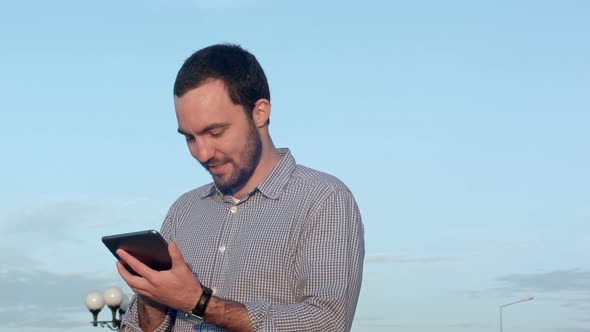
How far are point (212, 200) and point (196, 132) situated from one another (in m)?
0.61

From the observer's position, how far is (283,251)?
14.5 ft

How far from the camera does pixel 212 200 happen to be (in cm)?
486

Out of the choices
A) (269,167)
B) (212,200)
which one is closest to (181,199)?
(212,200)

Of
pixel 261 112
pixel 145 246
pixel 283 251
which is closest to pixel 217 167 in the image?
pixel 261 112

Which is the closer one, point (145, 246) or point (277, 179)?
point (145, 246)

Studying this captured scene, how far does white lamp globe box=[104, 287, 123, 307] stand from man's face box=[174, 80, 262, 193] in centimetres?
1577

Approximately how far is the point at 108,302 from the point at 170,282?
640 inches

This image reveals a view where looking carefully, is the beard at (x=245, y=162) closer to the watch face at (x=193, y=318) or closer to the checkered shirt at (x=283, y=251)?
the checkered shirt at (x=283, y=251)

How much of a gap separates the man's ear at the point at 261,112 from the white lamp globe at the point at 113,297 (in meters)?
15.8

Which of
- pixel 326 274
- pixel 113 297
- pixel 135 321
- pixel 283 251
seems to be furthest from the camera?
pixel 113 297

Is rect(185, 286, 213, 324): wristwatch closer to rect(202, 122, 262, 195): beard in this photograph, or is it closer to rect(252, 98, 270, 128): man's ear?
rect(202, 122, 262, 195): beard

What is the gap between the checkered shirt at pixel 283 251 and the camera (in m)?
4.23

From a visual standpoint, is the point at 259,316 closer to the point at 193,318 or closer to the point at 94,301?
the point at 193,318

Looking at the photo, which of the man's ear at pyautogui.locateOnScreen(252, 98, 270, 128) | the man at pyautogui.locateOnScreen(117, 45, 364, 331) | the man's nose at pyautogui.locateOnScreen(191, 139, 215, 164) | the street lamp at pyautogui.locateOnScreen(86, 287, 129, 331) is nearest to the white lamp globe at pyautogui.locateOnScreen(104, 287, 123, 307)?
the street lamp at pyautogui.locateOnScreen(86, 287, 129, 331)
